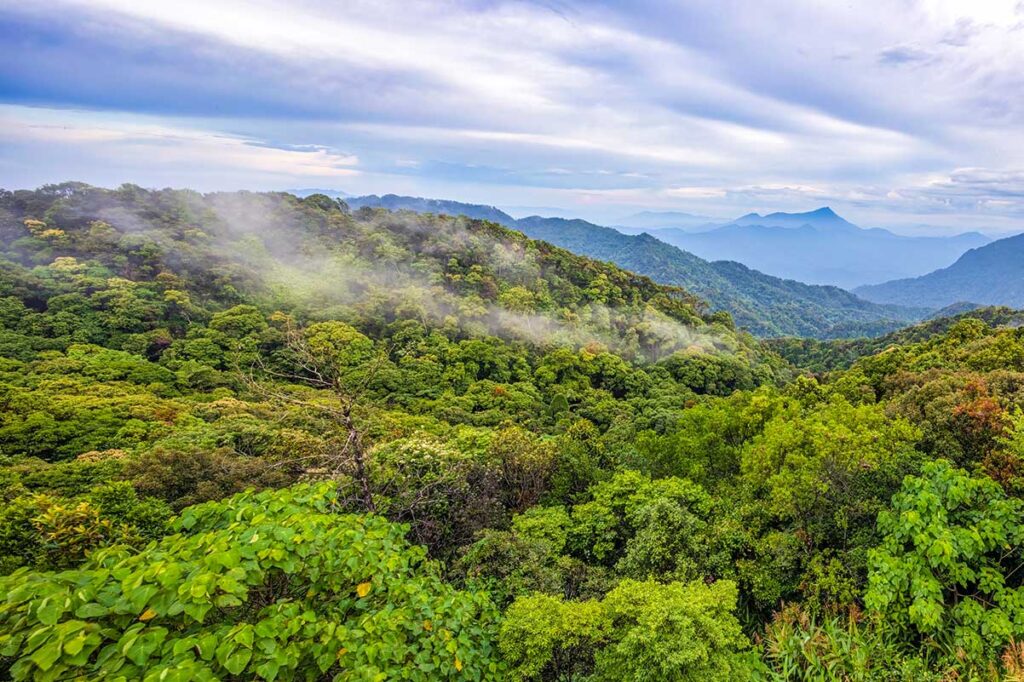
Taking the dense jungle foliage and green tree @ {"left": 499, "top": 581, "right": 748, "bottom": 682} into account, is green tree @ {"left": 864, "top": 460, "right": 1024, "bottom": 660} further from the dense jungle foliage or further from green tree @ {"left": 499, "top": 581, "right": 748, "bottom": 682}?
green tree @ {"left": 499, "top": 581, "right": 748, "bottom": 682}

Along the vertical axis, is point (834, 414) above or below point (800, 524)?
above

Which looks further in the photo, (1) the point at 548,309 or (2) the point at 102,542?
(1) the point at 548,309

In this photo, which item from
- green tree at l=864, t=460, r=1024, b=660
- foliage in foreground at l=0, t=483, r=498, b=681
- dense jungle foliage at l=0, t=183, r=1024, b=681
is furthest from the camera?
green tree at l=864, t=460, r=1024, b=660

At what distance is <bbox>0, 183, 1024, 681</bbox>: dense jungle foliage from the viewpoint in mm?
3268

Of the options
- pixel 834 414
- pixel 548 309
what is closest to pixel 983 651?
pixel 834 414

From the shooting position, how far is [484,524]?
10898 mm

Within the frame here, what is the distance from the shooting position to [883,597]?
21.9 feet

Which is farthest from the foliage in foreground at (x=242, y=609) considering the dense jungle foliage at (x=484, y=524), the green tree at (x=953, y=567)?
the green tree at (x=953, y=567)

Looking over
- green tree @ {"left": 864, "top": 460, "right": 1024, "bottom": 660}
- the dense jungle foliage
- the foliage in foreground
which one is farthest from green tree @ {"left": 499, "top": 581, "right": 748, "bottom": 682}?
green tree @ {"left": 864, "top": 460, "right": 1024, "bottom": 660}

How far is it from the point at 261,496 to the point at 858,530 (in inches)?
397

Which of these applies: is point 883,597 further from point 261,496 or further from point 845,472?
point 261,496

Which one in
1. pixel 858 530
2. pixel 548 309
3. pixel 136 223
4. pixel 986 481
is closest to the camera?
pixel 986 481

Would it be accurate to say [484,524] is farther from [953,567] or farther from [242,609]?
[953,567]

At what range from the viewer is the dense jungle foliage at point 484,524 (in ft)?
10.7
